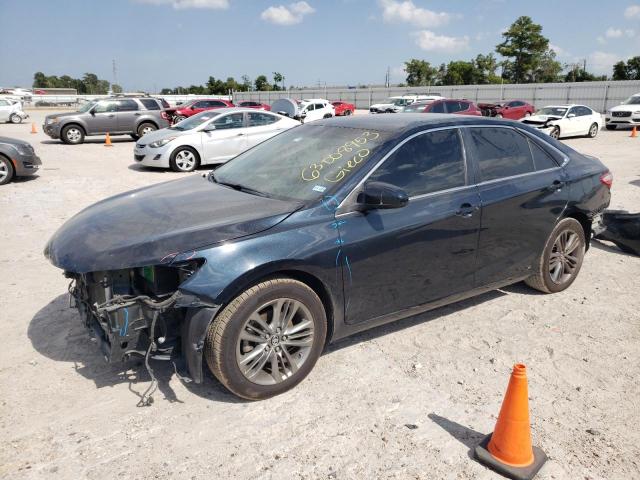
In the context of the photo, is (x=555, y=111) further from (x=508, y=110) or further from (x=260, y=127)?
(x=260, y=127)

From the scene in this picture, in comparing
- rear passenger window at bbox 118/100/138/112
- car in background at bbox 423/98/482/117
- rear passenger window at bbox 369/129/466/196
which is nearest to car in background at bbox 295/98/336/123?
car in background at bbox 423/98/482/117

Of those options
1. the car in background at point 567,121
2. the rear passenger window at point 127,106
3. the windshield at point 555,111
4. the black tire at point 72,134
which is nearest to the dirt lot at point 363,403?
the black tire at point 72,134

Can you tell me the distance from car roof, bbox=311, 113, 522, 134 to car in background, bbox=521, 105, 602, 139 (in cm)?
1834

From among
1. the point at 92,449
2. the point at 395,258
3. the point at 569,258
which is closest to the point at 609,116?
the point at 569,258

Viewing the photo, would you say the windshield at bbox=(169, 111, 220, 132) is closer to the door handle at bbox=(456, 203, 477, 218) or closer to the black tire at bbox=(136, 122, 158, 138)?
the black tire at bbox=(136, 122, 158, 138)

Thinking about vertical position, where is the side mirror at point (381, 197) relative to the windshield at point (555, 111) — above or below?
below

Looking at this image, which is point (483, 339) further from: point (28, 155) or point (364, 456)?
point (28, 155)

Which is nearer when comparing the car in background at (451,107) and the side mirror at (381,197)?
the side mirror at (381,197)

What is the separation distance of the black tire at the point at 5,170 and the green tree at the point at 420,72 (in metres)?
76.7

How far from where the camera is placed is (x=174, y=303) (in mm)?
3074

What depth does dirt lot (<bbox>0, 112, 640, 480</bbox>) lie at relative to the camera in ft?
9.21

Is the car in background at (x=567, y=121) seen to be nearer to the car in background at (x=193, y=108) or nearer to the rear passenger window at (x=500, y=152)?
the car in background at (x=193, y=108)

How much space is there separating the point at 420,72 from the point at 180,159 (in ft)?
249

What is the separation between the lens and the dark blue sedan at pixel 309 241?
312 cm
